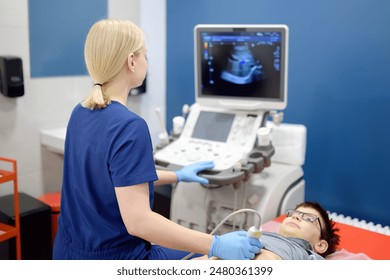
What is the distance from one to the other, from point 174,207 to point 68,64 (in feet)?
3.77

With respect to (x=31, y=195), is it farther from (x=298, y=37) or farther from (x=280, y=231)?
(x=298, y=37)

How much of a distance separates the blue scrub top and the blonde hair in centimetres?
5

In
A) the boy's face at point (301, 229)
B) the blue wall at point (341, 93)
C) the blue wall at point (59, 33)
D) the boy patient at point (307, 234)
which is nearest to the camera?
the boy patient at point (307, 234)

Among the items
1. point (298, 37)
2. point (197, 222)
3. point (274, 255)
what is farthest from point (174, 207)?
point (298, 37)

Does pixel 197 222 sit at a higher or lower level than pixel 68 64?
lower

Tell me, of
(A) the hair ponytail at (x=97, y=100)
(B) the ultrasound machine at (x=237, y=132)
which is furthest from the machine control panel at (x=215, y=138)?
(A) the hair ponytail at (x=97, y=100)

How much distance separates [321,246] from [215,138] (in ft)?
2.41

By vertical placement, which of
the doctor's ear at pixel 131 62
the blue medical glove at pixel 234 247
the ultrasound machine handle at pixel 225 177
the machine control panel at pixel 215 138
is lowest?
the blue medical glove at pixel 234 247

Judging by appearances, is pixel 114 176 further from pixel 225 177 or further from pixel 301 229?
pixel 301 229

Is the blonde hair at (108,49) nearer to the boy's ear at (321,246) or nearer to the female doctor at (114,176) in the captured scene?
the female doctor at (114,176)

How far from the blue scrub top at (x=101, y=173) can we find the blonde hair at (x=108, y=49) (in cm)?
5

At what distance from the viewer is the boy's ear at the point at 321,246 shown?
1.86m

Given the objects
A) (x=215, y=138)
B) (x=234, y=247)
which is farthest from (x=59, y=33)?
(x=234, y=247)

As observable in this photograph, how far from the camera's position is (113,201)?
1346 millimetres
